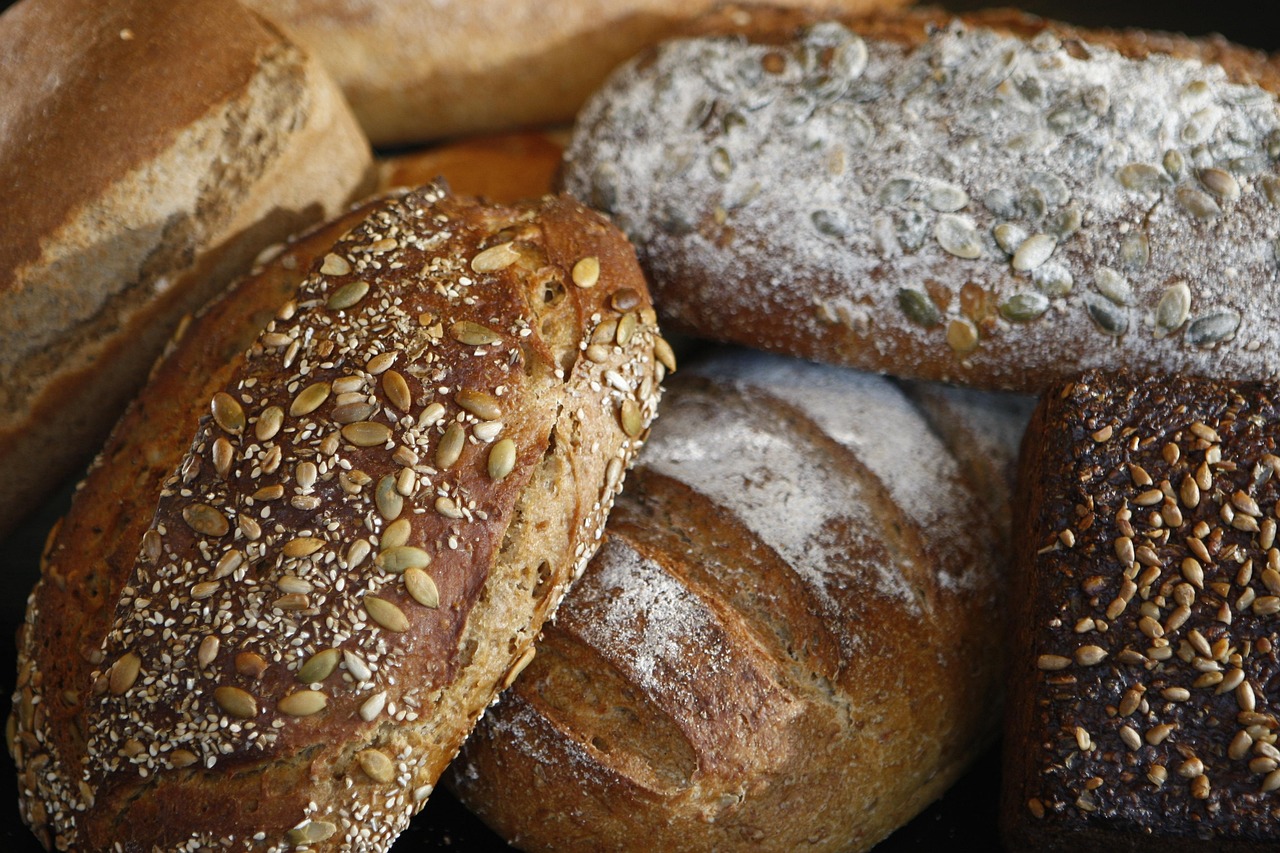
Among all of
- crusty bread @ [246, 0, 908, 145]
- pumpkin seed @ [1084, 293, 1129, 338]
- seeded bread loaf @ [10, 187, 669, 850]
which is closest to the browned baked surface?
crusty bread @ [246, 0, 908, 145]

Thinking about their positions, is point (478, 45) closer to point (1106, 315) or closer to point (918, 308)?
point (918, 308)

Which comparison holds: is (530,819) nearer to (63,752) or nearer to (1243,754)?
(63,752)

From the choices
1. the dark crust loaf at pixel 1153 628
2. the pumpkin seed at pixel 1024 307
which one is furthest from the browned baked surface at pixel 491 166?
the dark crust loaf at pixel 1153 628

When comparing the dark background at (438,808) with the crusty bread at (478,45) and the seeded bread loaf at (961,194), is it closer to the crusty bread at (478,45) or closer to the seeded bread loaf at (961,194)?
the crusty bread at (478,45)

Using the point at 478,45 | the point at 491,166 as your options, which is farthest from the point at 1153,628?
the point at 478,45

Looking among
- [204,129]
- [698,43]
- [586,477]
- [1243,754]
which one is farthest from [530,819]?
[698,43]
